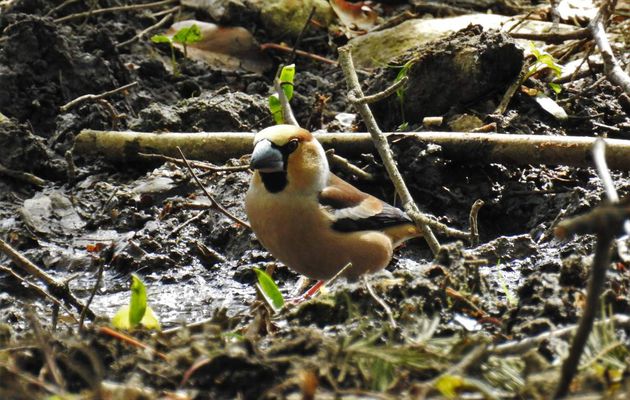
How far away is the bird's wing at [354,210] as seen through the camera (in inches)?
221

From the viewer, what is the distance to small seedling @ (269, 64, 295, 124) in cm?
663

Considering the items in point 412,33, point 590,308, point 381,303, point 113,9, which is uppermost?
point 590,308

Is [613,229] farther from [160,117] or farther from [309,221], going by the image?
[160,117]

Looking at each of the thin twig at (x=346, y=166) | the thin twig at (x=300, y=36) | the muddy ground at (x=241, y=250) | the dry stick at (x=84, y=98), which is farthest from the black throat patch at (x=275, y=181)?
the thin twig at (x=300, y=36)

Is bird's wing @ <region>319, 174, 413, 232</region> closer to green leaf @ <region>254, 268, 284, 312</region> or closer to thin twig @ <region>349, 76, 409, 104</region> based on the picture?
thin twig @ <region>349, 76, 409, 104</region>

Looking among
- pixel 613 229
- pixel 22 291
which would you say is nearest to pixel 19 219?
pixel 22 291

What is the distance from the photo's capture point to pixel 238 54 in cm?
871

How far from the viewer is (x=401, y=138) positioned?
6.61 m

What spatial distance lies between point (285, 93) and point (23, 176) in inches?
76.2

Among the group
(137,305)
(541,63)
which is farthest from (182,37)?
(137,305)

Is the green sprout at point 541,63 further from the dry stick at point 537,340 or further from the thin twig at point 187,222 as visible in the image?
the dry stick at point 537,340

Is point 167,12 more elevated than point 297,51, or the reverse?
point 167,12

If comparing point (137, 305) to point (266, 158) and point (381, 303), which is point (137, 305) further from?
point (266, 158)

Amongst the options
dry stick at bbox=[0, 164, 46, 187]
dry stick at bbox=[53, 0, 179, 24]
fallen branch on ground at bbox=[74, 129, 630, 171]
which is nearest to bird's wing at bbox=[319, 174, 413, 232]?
fallen branch on ground at bbox=[74, 129, 630, 171]
